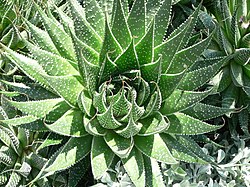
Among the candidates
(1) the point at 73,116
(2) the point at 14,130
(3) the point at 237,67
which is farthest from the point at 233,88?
(2) the point at 14,130

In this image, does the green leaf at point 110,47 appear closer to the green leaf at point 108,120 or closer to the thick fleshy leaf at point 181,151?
the green leaf at point 108,120

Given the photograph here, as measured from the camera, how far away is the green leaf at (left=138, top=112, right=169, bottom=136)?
1192 millimetres

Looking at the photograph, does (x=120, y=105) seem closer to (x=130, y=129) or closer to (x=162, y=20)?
(x=130, y=129)

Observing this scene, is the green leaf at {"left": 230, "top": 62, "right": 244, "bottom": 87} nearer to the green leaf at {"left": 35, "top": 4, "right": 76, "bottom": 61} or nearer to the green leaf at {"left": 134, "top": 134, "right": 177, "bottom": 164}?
the green leaf at {"left": 134, "top": 134, "right": 177, "bottom": 164}

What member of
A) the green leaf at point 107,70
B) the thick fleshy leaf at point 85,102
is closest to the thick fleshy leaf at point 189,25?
the green leaf at point 107,70

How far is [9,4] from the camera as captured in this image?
5.05 ft

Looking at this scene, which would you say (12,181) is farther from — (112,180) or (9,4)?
(9,4)

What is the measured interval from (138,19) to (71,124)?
39 centimetres

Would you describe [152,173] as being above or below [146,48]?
below

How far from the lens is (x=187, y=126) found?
126cm

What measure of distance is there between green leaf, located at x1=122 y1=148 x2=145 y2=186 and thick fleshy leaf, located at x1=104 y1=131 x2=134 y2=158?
52 mm

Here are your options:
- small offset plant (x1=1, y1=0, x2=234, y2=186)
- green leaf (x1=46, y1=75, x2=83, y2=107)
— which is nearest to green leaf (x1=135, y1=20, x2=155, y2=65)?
small offset plant (x1=1, y1=0, x2=234, y2=186)

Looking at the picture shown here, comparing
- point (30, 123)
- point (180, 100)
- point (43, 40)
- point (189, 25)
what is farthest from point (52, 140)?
point (189, 25)

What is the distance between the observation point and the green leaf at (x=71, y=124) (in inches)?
46.4
